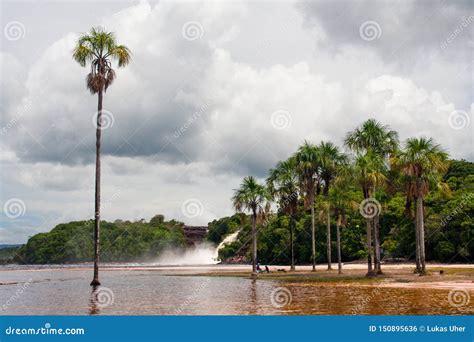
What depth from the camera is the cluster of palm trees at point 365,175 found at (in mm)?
46500

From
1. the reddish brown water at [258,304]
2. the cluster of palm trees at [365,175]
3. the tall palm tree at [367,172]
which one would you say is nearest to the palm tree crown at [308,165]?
the cluster of palm trees at [365,175]

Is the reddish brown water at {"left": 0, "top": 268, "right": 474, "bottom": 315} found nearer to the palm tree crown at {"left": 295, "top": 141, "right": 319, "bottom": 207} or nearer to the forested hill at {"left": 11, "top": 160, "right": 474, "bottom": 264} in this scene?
the forested hill at {"left": 11, "top": 160, "right": 474, "bottom": 264}

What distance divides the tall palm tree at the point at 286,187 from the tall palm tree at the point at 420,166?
78.2 feet

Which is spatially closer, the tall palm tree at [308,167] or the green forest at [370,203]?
the green forest at [370,203]

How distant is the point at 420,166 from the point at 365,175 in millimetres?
4919

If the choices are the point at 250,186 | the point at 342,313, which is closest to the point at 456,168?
the point at 250,186

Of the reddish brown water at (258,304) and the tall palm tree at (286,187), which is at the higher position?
the tall palm tree at (286,187)

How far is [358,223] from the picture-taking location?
93.4m

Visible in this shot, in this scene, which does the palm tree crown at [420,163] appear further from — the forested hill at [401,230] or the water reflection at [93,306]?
the water reflection at [93,306]

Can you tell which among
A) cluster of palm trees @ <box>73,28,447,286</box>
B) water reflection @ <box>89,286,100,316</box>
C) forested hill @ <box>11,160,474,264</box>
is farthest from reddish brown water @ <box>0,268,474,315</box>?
forested hill @ <box>11,160,474,264</box>

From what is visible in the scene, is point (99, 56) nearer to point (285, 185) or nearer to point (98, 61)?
point (98, 61)

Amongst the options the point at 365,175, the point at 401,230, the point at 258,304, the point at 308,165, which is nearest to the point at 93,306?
the point at 258,304

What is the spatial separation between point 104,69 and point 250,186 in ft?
79.1

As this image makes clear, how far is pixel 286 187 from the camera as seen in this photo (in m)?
71.7
